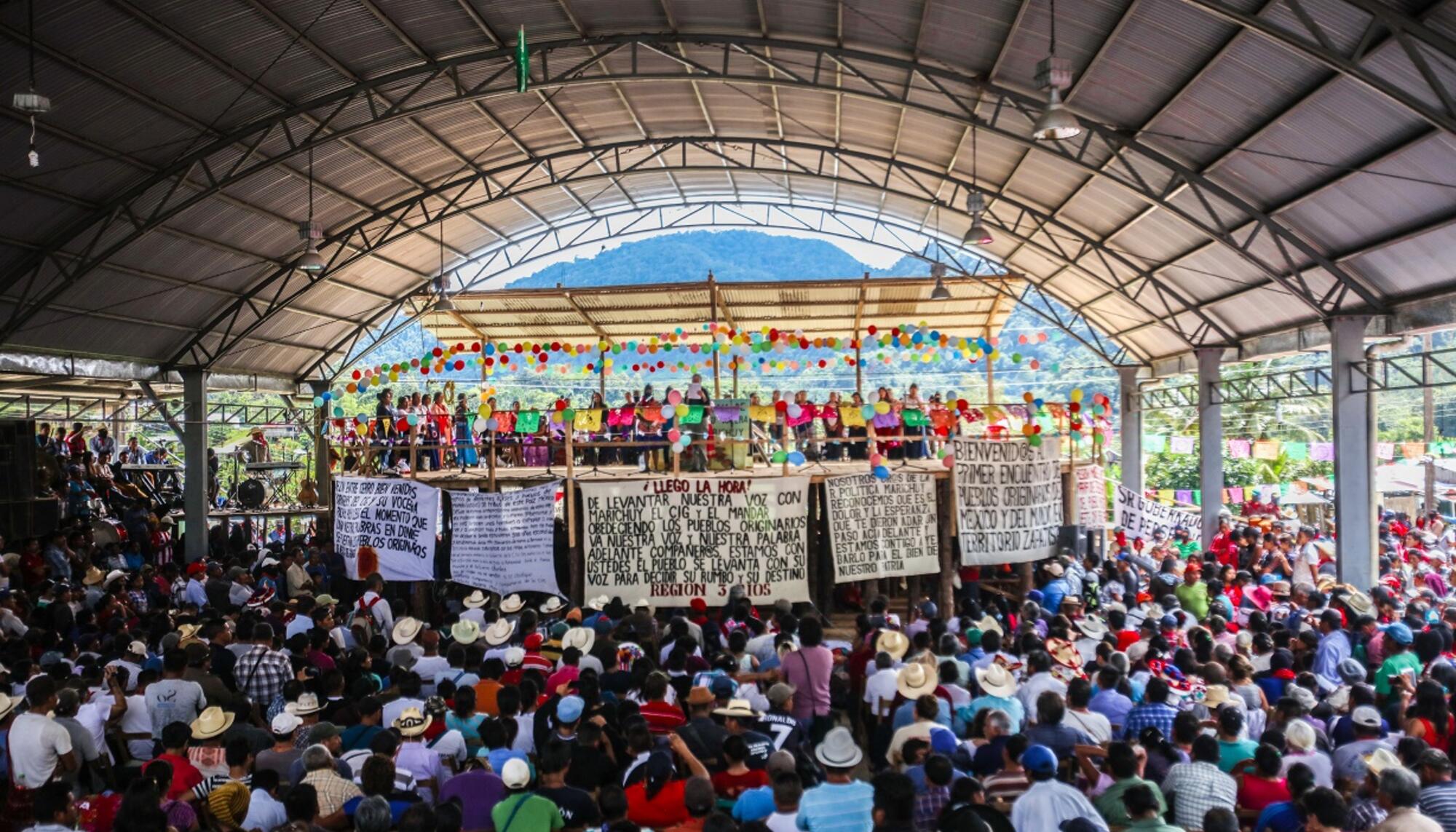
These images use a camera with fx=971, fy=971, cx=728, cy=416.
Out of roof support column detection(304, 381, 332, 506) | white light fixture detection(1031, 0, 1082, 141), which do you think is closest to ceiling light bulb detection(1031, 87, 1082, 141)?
white light fixture detection(1031, 0, 1082, 141)

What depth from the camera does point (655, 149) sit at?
22625 mm

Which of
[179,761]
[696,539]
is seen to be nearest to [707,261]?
[696,539]

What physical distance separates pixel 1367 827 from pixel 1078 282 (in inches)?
801

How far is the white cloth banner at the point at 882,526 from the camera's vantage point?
13.5 meters

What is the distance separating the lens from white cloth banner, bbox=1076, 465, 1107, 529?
17969 mm

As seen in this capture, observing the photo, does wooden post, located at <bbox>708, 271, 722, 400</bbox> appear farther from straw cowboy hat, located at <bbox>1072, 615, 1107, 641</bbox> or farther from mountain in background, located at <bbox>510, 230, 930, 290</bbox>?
mountain in background, located at <bbox>510, 230, 930, 290</bbox>

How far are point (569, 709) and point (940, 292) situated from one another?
14.8m

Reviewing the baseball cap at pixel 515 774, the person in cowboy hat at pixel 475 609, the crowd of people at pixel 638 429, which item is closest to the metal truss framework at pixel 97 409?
the crowd of people at pixel 638 429

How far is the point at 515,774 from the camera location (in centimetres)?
541

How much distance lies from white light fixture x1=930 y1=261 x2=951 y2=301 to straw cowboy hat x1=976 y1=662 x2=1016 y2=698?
12.2 meters

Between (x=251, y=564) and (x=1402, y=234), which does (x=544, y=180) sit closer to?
(x=251, y=564)

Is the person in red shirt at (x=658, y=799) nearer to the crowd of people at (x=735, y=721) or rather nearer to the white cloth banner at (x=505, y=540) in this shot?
the crowd of people at (x=735, y=721)

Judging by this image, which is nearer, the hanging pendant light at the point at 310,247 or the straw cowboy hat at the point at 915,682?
the straw cowboy hat at the point at 915,682

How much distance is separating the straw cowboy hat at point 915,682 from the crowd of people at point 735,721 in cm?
3
